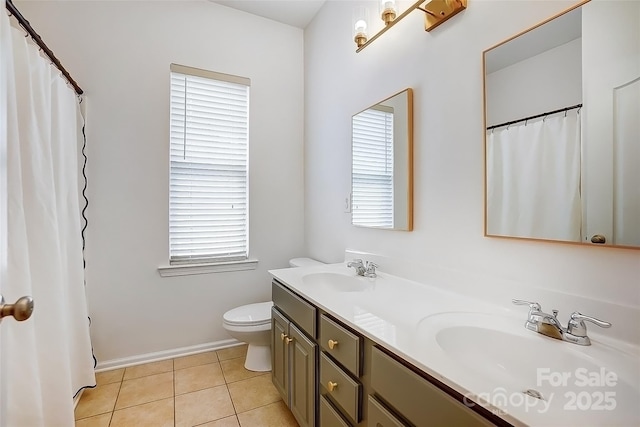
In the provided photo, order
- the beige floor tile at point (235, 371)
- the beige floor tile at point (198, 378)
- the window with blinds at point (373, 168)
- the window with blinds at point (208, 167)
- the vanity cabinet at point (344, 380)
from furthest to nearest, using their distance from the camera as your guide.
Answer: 1. the window with blinds at point (208, 167)
2. the beige floor tile at point (235, 371)
3. the beige floor tile at point (198, 378)
4. the window with blinds at point (373, 168)
5. the vanity cabinet at point (344, 380)

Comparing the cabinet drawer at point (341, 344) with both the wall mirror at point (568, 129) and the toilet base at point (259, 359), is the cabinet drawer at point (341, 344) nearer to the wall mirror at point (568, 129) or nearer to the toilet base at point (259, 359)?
the wall mirror at point (568, 129)

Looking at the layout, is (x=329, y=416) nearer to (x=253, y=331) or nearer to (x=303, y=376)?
(x=303, y=376)

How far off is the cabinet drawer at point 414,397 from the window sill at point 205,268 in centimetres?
185

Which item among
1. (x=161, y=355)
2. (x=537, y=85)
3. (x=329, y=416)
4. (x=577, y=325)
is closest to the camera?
(x=577, y=325)

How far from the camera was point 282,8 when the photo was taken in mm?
2531

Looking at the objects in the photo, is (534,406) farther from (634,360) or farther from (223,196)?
(223,196)

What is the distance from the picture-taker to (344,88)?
2197mm

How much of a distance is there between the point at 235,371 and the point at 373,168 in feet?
5.84

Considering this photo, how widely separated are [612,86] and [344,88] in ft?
5.22

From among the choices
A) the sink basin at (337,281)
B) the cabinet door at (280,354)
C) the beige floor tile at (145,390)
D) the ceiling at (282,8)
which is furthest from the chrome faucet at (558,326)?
the ceiling at (282,8)

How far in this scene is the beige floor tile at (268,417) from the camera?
5.42 ft

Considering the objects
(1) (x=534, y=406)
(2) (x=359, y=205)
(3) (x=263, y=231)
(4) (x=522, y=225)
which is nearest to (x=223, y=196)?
(3) (x=263, y=231)

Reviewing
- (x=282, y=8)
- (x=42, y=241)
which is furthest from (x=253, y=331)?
(x=282, y=8)

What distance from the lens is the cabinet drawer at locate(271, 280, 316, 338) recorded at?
1342 millimetres
